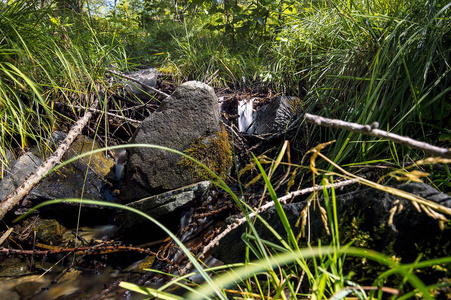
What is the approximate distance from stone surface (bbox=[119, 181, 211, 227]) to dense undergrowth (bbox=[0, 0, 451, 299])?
97cm

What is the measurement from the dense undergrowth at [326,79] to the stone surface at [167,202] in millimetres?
969

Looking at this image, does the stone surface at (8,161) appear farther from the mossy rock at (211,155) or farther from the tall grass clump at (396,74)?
the tall grass clump at (396,74)

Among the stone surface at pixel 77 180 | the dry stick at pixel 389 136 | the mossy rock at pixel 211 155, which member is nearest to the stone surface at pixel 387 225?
the dry stick at pixel 389 136

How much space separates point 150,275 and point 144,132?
4.24ft

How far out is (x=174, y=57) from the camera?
5.13 metres

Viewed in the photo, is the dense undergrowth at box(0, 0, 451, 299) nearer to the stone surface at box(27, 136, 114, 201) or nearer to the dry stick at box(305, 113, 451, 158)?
the dry stick at box(305, 113, 451, 158)

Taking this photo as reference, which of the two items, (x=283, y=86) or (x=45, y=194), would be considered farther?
(x=283, y=86)

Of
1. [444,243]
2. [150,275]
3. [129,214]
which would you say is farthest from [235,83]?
A: [444,243]

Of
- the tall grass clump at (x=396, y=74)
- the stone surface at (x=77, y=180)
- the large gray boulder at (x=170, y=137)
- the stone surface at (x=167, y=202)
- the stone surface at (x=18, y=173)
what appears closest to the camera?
the tall grass clump at (x=396, y=74)

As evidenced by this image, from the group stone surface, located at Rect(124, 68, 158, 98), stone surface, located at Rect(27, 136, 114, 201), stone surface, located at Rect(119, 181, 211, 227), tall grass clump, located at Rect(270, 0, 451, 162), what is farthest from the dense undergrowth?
stone surface, located at Rect(119, 181, 211, 227)

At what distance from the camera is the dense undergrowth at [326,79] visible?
38.1 inches

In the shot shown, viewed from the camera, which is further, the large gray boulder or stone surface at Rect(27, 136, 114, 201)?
stone surface at Rect(27, 136, 114, 201)

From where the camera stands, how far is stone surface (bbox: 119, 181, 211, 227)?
2.20 m

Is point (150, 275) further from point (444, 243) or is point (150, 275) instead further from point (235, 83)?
point (235, 83)
